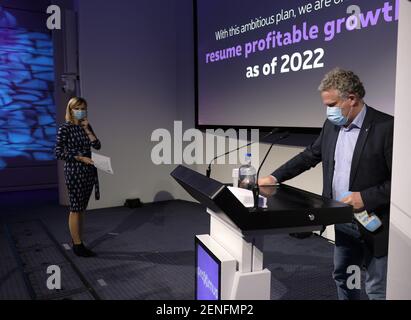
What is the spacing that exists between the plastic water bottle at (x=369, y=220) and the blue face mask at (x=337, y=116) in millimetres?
356

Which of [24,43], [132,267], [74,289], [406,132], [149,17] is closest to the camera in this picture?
[406,132]

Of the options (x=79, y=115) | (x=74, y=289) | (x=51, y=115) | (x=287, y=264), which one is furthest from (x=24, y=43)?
(x=287, y=264)

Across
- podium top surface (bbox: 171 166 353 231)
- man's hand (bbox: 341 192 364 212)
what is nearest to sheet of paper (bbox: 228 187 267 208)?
podium top surface (bbox: 171 166 353 231)

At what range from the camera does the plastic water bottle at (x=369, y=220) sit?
5.11ft

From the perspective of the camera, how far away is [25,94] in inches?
240

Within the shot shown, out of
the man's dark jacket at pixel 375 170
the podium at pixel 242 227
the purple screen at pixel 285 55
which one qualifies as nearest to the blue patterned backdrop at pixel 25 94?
the purple screen at pixel 285 55

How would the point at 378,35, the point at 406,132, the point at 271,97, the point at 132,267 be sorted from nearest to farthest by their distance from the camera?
1. the point at 406,132
2. the point at 378,35
3. the point at 132,267
4. the point at 271,97

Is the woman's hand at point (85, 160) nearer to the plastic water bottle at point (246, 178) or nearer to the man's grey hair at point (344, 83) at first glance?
the plastic water bottle at point (246, 178)

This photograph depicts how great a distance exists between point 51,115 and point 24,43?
1.17 metres

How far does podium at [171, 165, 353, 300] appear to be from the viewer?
3.85 ft

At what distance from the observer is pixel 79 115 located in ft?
9.95

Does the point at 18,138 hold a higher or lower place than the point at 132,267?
higher

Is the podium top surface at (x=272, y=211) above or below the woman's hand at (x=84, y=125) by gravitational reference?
below

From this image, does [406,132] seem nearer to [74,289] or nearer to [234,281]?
[234,281]
